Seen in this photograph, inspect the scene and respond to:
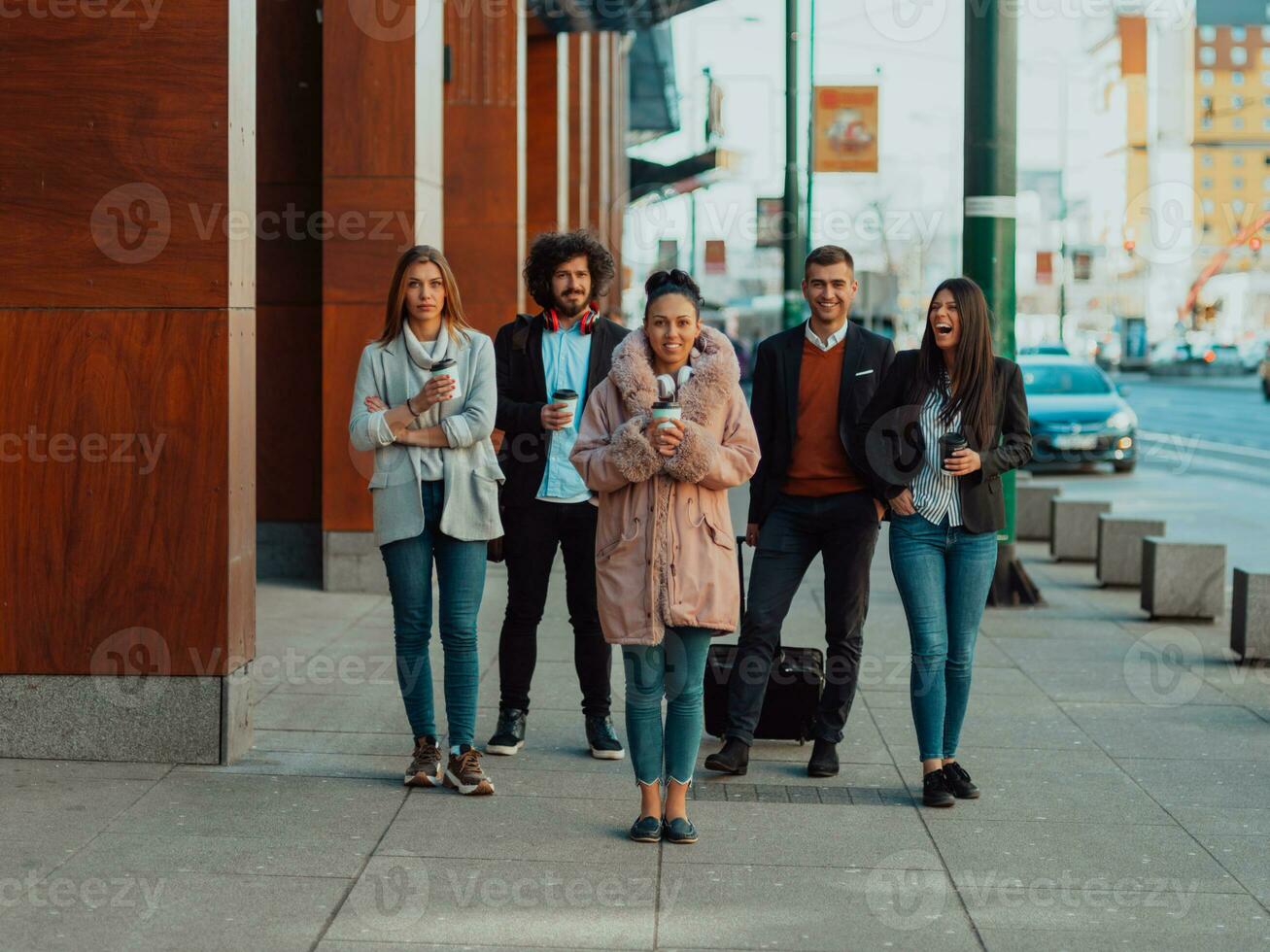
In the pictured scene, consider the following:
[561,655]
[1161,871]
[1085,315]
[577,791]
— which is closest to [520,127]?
[561,655]

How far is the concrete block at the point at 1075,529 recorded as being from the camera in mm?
14273

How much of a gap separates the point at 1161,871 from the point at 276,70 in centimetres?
918

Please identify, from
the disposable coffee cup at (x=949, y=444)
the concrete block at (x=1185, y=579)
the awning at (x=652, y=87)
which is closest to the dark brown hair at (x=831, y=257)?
the disposable coffee cup at (x=949, y=444)

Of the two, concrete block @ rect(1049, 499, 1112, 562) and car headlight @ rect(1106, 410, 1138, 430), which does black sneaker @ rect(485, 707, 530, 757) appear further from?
car headlight @ rect(1106, 410, 1138, 430)

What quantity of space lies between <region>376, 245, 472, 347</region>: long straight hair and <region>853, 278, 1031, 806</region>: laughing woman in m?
1.55

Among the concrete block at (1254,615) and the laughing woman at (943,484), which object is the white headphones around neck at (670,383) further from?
the concrete block at (1254,615)

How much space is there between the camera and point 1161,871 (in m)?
5.42

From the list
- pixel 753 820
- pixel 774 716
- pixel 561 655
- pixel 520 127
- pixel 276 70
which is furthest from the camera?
pixel 520 127

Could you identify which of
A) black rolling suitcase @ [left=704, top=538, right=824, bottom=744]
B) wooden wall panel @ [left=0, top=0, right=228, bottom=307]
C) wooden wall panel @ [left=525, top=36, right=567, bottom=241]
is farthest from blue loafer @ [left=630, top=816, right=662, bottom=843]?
wooden wall panel @ [left=525, top=36, right=567, bottom=241]

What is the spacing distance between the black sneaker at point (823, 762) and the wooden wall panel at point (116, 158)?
2.83m

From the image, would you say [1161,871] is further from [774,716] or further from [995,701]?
[995,701]

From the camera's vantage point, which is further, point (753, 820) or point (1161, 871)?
point (753, 820)

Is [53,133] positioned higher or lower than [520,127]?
lower

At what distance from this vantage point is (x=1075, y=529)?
14.3m
